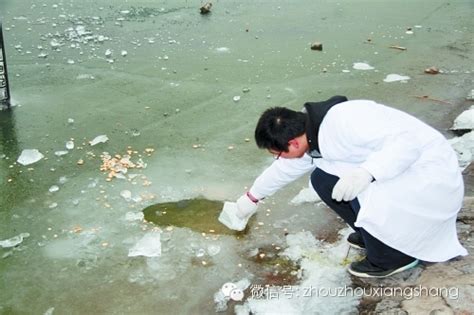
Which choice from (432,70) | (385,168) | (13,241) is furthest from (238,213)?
(432,70)

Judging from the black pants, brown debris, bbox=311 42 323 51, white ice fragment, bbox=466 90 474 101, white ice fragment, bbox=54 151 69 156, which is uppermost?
the black pants

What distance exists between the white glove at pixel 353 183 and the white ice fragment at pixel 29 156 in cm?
223

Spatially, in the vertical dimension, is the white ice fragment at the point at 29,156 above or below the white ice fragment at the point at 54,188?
above

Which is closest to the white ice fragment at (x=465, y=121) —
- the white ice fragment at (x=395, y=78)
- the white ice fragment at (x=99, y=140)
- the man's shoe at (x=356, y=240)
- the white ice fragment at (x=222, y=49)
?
the white ice fragment at (x=395, y=78)

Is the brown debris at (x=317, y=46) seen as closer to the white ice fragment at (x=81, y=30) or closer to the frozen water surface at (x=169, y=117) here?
the frozen water surface at (x=169, y=117)

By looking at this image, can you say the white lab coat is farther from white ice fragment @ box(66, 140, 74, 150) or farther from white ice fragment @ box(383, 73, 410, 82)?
white ice fragment @ box(383, 73, 410, 82)

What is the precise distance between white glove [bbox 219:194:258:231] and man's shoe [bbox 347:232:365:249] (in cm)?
51

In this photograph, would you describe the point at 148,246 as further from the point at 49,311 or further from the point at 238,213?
the point at 49,311

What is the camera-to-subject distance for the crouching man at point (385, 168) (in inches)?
89.4

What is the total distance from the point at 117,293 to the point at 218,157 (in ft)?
4.46

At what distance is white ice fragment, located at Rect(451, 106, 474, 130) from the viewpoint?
13.4 ft

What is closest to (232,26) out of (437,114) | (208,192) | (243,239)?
(437,114)

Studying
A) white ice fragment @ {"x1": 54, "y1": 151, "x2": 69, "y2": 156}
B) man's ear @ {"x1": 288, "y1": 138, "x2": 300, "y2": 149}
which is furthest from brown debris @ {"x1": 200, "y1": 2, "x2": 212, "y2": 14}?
man's ear @ {"x1": 288, "y1": 138, "x2": 300, "y2": 149}

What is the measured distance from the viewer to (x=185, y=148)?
389cm
